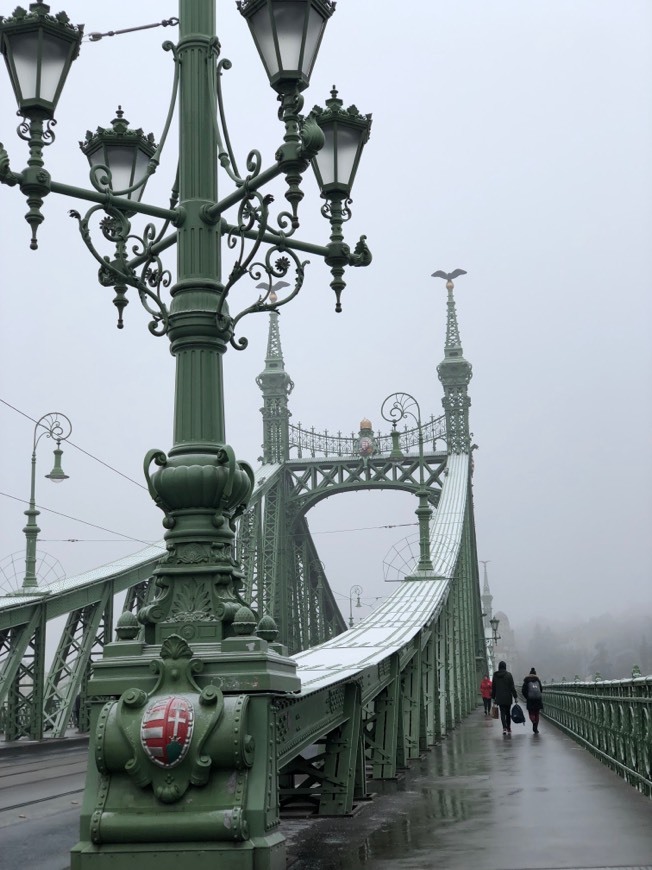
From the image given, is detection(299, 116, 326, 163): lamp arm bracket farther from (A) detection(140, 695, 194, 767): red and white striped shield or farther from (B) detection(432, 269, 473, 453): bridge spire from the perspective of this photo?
(B) detection(432, 269, 473, 453): bridge spire

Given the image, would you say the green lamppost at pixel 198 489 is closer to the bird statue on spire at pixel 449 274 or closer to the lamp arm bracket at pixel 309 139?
the lamp arm bracket at pixel 309 139

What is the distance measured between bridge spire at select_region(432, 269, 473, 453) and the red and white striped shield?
44.4 m

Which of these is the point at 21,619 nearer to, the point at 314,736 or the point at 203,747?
the point at 314,736

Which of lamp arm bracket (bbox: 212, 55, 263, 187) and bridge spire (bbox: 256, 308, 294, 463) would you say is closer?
lamp arm bracket (bbox: 212, 55, 263, 187)

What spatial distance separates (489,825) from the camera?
820 cm

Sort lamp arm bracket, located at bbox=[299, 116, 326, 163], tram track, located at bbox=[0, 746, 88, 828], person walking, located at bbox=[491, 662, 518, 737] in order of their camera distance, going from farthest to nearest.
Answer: person walking, located at bbox=[491, 662, 518, 737] < tram track, located at bbox=[0, 746, 88, 828] < lamp arm bracket, located at bbox=[299, 116, 326, 163]

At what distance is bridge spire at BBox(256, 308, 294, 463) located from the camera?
167 feet

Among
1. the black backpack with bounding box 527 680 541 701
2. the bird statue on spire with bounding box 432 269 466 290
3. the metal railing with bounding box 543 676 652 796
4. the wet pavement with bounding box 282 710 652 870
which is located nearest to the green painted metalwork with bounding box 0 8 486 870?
the wet pavement with bounding box 282 710 652 870

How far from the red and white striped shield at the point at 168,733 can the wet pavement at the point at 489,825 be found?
1424 mm

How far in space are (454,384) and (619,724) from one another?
127ft

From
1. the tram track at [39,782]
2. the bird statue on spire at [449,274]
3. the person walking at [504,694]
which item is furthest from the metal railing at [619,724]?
the bird statue on spire at [449,274]

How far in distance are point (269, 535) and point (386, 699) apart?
3616 centimetres

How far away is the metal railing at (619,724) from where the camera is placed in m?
9.93

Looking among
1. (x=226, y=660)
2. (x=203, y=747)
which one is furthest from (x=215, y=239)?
(x=203, y=747)
